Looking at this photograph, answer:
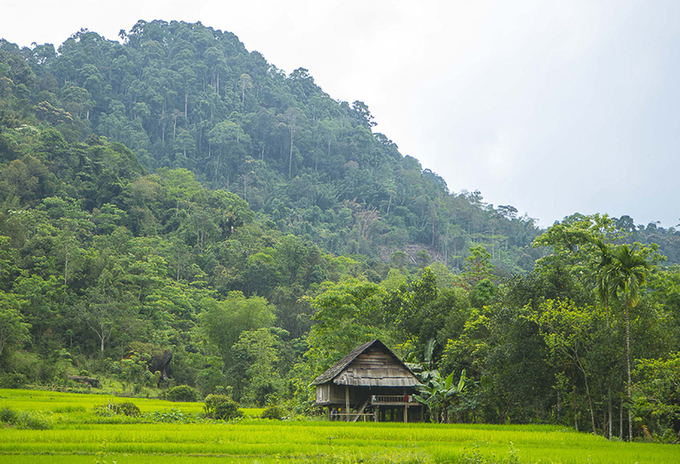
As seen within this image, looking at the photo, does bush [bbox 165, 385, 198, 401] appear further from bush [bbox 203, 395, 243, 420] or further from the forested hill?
the forested hill

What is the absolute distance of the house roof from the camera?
2600 centimetres

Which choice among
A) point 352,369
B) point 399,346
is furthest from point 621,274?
point 399,346

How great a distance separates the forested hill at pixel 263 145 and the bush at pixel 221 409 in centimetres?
6192

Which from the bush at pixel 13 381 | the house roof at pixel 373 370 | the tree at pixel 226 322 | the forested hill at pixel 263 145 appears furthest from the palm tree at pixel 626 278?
the forested hill at pixel 263 145

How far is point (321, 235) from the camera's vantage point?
9062 centimetres

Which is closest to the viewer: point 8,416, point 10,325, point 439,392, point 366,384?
point 8,416

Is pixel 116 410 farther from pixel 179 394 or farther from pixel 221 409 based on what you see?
pixel 179 394

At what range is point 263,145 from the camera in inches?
4604

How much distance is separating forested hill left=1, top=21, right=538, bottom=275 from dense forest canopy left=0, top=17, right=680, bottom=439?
1.51ft

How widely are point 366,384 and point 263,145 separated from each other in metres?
96.0

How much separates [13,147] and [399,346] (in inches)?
2026

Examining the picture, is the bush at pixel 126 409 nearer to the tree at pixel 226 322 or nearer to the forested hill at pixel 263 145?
the tree at pixel 226 322

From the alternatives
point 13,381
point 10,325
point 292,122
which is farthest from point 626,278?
point 292,122

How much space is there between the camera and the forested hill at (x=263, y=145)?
322 ft
